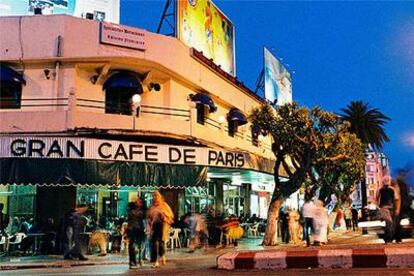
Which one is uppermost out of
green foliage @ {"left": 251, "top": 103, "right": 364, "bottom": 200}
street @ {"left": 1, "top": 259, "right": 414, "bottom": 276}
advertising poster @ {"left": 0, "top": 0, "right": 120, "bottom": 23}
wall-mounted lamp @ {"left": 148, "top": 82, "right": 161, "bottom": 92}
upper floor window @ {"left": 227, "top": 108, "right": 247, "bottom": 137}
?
advertising poster @ {"left": 0, "top": 0, "right": 120, "bottom": 23}

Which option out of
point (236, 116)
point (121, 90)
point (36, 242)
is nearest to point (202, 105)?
point (236, 116)

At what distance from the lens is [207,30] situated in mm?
32312

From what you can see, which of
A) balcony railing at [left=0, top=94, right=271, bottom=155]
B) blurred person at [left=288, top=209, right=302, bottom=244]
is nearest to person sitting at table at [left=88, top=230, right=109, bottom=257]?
balcony railing at [left=0, top=94, right=271, bottom=155]

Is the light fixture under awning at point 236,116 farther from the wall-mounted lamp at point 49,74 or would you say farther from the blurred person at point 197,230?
the wall-mounted lamp at point 49,74

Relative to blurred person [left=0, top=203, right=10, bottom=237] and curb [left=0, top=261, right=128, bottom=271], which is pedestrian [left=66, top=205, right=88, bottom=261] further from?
blurred person [left=0, top=203, right=10, bottom=237]

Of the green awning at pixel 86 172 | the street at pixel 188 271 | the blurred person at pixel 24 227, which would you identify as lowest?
the street at pixel 188 271

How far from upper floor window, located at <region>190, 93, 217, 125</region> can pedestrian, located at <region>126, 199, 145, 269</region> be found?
37.7 feet

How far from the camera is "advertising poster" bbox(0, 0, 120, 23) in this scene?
25.7 meters

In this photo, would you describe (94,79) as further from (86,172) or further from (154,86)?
(86,172)

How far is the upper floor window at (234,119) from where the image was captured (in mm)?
30484

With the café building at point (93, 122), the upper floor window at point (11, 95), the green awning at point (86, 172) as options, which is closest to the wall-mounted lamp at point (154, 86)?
the café building at point (93, 122)

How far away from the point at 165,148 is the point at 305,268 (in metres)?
9.28

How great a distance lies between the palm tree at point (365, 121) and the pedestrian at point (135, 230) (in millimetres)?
35554

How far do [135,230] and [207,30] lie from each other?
19.9 metres
